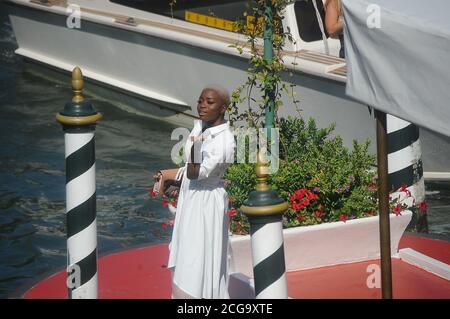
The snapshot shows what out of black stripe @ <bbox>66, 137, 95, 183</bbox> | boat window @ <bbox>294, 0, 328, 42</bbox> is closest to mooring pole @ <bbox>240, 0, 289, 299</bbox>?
black stripe @ <bbox>66, 137, 95, 183</bbox>

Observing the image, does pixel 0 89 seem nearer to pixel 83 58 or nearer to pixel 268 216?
pixel 83 58

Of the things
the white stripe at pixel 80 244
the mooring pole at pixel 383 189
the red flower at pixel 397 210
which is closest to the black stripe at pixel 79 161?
the white stripe at pixel 80 244

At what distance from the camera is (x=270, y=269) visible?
4980mm

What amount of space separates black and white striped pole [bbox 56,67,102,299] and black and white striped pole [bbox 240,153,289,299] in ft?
3.78

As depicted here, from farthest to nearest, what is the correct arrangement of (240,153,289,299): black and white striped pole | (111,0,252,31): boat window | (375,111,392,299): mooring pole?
(111,0,252,31): boat window → (375,111,392,299): mooring pole → (240,153,289,299): black and white striped pole

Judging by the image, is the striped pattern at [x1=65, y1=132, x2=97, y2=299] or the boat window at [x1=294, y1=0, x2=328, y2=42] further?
the boat window at [x1=294, y1=0, x2=328, y2=42]

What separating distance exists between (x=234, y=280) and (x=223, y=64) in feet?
18.3

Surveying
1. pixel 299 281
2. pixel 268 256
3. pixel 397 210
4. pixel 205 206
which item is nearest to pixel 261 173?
pixel 268 256

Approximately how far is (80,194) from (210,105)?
0.92 metres

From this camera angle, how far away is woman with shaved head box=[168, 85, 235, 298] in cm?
600

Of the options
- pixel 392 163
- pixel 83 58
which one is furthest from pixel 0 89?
pixel 392 163

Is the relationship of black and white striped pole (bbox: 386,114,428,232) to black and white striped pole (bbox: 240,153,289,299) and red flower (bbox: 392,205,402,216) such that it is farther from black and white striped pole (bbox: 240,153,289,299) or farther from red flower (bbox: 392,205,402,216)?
black and white striped pole (bbox: 240,153,289,299)

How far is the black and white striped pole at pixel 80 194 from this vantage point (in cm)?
570

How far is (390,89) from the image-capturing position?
502 cm
